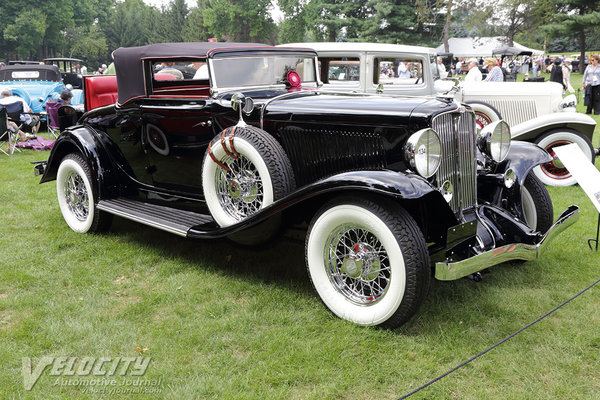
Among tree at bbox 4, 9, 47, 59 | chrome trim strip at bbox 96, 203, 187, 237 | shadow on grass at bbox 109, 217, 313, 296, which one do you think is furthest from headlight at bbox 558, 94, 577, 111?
tree at bbox 4, 9, 47, 59

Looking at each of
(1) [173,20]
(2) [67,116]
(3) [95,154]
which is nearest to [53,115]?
(2) [67,116]

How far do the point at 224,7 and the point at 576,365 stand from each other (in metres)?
52.4

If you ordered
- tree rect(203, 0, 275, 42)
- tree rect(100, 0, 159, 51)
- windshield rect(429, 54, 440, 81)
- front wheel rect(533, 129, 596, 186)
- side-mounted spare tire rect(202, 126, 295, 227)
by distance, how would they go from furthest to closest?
tree rect(100, 0, 159, 51) → tree rect(203, 0, 275, 42) → windshield rect(429, 54, 440, 81) → front wheel rect(533, 129, 596, 186) → side-mounted spare tire rect(202, 126, 295, 227)

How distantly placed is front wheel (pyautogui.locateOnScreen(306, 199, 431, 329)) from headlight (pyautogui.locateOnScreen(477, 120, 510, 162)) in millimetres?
1327

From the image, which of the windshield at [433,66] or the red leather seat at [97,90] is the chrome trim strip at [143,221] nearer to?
the red leather seat at [97,90]

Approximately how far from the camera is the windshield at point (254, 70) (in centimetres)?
421

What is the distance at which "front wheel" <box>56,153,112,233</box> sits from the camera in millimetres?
4943

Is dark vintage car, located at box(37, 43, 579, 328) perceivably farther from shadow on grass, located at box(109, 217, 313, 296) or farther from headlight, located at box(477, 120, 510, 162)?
shadow on grass, located at box(109, 217, 313, 296)

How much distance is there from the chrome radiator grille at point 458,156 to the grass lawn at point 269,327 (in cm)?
73

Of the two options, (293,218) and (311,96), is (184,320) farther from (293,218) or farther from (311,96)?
(311,96)

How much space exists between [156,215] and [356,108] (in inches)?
78.5

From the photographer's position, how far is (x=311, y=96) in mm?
4090

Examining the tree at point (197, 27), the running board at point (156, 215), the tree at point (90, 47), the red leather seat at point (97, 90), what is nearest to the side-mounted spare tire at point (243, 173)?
the running board at point (156, 215)

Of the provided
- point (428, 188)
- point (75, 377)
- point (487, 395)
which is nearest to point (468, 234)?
point (428, 188)
